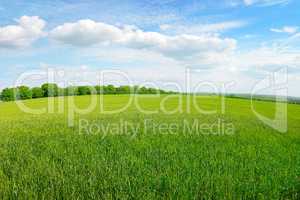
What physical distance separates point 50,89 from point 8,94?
12.3 metres

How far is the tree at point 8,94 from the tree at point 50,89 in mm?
8282

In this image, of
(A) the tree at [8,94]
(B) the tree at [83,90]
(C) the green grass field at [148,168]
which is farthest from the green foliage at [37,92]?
(C) the green grass field at [148,168]

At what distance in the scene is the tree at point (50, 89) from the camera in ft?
161

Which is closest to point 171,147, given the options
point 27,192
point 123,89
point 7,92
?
point 27,192

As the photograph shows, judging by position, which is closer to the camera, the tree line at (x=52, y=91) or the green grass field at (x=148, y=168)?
the green grass field at (x=148, y=168)

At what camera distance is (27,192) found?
14.5 feet

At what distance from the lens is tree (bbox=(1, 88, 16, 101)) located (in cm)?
5628

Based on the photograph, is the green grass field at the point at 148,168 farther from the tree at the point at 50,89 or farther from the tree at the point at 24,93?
the tree at the point at 24,93

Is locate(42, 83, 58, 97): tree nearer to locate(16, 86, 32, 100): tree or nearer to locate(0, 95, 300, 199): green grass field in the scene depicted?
locate(16, 86, 32, 100): tree

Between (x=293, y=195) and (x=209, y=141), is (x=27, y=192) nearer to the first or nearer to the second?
(x=293, y=195)

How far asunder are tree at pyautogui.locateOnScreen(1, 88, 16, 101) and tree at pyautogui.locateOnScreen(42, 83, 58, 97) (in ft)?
27.2

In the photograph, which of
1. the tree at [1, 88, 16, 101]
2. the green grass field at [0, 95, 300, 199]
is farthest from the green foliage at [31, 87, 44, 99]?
the green grass field at [0, 95, 300, 199]

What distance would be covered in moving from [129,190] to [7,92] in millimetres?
59177

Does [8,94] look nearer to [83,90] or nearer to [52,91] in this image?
[52,91]
